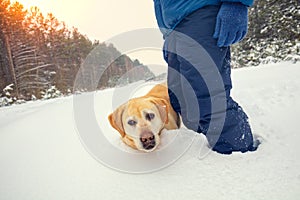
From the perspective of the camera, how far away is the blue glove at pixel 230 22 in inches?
48.6

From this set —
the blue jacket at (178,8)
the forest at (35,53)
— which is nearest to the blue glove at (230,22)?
the blue jacket at (178,8)

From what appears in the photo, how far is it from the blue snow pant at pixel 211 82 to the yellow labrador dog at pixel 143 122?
296 mm

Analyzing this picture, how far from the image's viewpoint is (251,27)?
11359 mm

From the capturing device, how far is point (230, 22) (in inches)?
48.5

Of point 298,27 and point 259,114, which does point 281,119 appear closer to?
point 259,114

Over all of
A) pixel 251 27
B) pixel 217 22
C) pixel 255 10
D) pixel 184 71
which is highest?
pixel 217 22

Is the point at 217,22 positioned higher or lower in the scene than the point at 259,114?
higher

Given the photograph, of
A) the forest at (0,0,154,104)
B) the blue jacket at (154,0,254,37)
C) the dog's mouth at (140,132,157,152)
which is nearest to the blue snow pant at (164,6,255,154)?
the blue jacket at (154,0,254,37)

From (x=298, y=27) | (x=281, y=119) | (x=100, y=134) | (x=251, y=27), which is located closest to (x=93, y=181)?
(x=100, y=134)

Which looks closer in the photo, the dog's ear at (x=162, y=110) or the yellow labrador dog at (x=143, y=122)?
the yellow labrador dog at (x=143, y=122)

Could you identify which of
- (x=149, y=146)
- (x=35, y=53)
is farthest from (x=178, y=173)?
(x=35, y=53)

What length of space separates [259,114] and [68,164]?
126 centimetres

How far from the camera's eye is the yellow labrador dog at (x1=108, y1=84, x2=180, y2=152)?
1.41 m

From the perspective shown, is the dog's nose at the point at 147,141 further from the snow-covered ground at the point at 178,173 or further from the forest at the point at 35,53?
the forest at the point at 35,53
